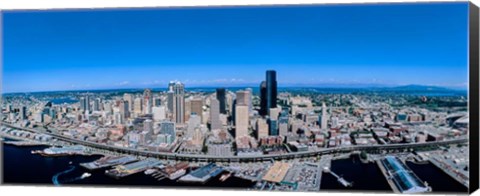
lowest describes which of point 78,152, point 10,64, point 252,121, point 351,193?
point 351,193

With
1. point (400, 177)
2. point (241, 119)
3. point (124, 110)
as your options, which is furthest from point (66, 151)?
point (400, 177)

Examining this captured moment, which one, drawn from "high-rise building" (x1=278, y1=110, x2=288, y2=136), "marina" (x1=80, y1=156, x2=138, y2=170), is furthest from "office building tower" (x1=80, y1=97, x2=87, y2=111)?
"high-rise building" (x1=278, y1=110, x2=288, y2=136)

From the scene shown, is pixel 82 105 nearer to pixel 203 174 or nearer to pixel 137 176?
pixel 137 176

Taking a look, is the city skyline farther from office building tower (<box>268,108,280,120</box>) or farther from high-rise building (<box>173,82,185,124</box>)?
office building tower (<box>268,108,280,120</box>)

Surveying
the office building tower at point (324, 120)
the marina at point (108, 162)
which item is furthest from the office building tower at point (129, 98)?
the office building tower at point (324, 120)

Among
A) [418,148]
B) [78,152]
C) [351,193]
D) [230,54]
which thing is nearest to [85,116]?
[78,152]

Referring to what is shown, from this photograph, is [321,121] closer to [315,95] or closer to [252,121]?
[315,95]
